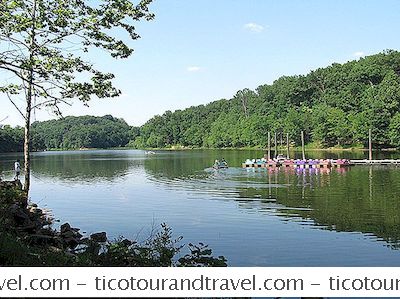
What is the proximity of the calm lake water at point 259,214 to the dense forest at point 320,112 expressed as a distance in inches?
2096

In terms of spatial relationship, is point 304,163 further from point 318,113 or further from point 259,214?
point 318,113

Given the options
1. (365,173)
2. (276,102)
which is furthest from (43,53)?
(276,102)

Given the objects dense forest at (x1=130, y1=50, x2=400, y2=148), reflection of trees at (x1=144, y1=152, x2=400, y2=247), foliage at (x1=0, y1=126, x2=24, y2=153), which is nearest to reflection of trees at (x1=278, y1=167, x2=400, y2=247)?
reflection of trees at (x1=144, y1=152, x2=400, y2=247)

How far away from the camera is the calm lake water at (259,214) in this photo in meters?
15.3

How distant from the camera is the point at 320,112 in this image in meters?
108

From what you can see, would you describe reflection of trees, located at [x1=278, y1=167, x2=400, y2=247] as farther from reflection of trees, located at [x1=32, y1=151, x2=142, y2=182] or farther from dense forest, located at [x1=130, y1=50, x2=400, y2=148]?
dense forest, located at [x1=130, y1=50, x2=400, y2=148]

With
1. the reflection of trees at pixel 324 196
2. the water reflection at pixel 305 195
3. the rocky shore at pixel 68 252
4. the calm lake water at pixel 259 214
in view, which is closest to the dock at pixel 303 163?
the water reflection at pixel 305 195

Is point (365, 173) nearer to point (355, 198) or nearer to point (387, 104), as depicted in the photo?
point (355, 198)

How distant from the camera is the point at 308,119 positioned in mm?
112250

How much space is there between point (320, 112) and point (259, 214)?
88520 mm

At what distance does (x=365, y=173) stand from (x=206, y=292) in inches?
1794

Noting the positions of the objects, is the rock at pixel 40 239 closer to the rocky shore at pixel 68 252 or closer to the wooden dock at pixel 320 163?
the rocky shore at pixel 68 252

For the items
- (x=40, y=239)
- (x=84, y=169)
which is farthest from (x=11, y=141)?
(x=40, y=239)

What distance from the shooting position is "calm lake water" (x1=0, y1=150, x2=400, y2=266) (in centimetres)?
1533
